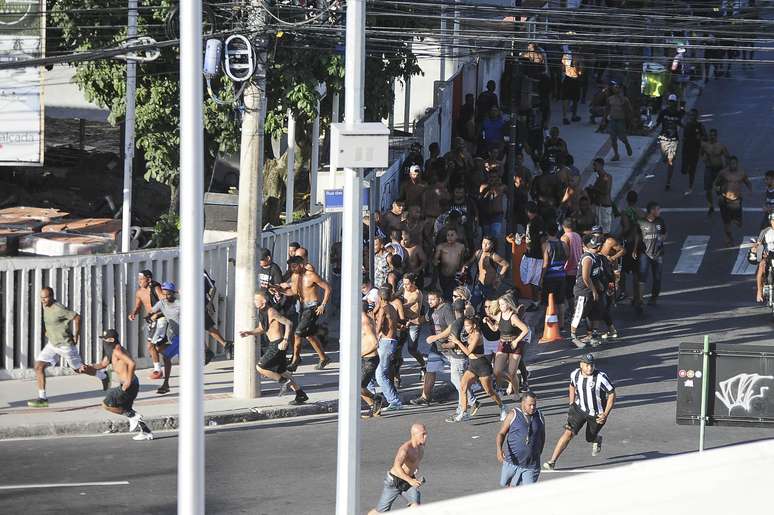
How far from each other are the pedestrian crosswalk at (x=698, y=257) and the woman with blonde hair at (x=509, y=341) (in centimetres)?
768

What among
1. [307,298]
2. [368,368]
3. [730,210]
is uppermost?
[730,210]

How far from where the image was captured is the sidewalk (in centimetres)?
1672

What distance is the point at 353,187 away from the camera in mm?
11914

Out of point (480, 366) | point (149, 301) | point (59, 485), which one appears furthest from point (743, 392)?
point (149, 301)

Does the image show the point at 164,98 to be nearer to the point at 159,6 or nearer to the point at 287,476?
the point at 159,6

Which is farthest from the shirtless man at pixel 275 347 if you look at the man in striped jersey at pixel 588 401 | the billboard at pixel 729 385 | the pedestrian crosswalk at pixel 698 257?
the pedestrian crosswalk at pixel 698 257

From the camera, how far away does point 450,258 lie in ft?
70.2

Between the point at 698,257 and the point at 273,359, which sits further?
the point at 698,257

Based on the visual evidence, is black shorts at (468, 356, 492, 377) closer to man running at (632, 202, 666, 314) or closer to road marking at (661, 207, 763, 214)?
man running at (632, 202, 666, 314)

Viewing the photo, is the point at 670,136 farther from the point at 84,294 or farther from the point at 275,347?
the point at 84,294

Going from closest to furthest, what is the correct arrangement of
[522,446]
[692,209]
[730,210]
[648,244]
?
[522,446]
[648,244]
[730,210]
[692,209]

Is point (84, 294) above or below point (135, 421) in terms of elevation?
above

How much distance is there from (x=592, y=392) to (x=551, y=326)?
220 inches

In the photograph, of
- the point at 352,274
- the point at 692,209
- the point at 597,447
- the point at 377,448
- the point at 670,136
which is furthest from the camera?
the point at 670,136
